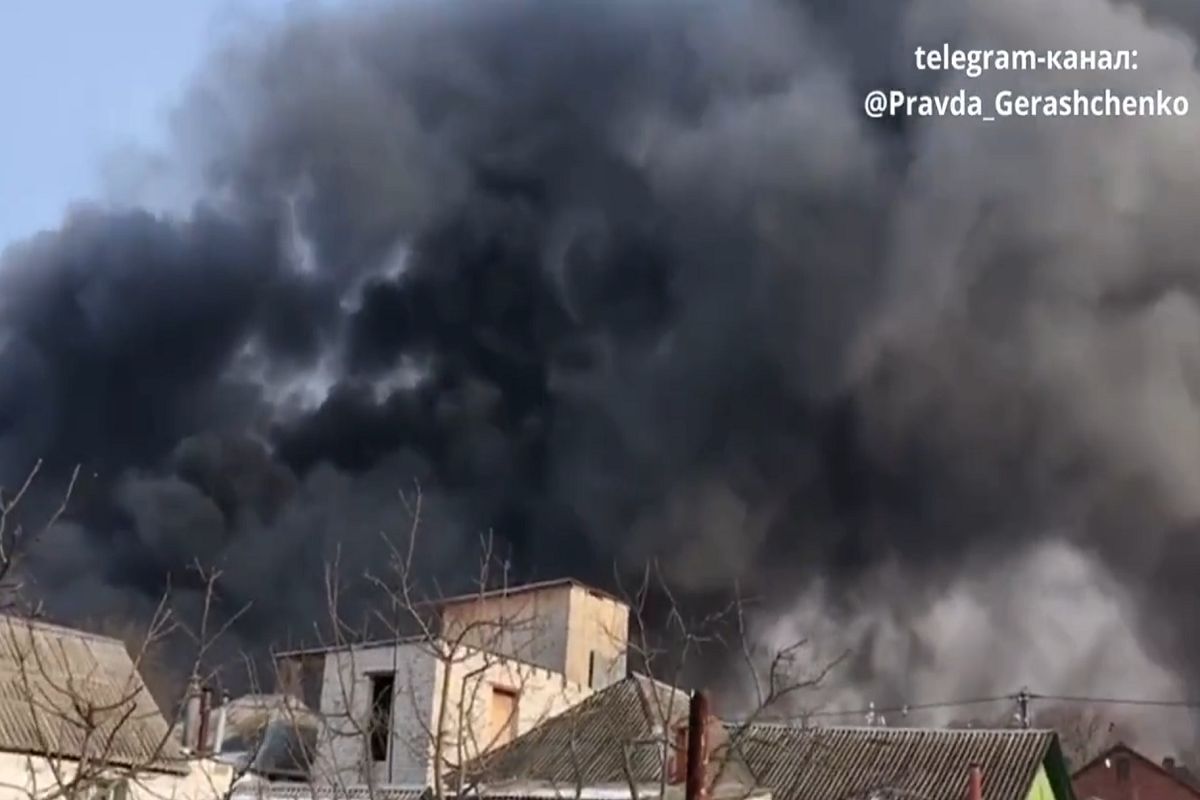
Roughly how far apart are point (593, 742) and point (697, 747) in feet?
70.4

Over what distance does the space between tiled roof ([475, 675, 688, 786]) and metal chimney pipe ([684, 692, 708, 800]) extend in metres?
16.7

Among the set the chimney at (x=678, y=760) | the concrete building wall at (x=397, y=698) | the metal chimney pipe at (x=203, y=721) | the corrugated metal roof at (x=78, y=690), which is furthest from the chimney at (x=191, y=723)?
the chimney at (x=678, y=760)

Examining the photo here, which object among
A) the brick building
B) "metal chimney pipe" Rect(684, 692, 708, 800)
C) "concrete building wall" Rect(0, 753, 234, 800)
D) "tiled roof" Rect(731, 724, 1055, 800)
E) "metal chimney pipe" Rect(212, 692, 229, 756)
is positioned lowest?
"metal chimney pipe" Rect(684, 692, 708, 800)

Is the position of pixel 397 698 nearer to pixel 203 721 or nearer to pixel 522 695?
pixel 522 695

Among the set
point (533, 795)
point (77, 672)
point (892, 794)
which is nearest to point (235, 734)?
point (77, 672)

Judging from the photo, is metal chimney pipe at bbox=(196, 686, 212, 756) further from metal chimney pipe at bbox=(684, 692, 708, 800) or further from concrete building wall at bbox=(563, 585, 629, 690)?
metal chimney pipe at bbox=(684, 692, 708, 800)

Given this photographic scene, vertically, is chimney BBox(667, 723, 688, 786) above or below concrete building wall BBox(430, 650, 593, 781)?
below

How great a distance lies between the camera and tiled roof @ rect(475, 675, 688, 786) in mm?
26922

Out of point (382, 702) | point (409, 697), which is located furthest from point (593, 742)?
point (382, 702)

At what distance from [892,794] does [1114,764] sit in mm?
29657

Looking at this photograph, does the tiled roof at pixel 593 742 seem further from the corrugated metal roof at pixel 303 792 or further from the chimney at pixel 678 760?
the corrugated metal roof at pixel 303 792

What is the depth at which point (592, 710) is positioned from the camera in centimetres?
3136

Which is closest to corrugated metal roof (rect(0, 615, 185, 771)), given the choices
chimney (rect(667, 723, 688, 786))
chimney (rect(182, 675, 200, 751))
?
chimney (rect(182, 675, 200, 751))

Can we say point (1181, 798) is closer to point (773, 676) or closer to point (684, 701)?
point (684, 701)
